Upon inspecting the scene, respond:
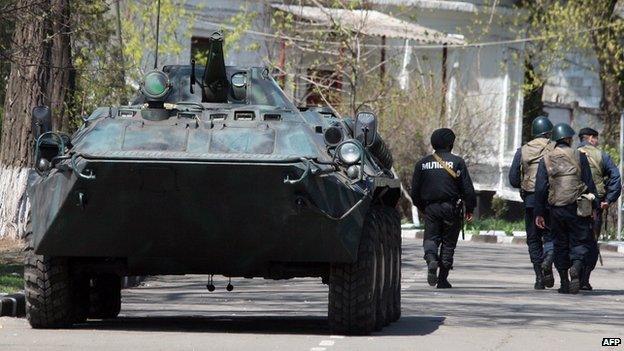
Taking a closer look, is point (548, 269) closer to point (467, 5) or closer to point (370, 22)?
point (370, 22)

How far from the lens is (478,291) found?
61.6ft

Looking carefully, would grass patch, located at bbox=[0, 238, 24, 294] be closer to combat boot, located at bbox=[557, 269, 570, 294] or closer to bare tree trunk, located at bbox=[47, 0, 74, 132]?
bare tree trunk, located at bbox=[47, 0, 74, 132]

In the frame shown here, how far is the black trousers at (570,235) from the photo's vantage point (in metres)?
18.6

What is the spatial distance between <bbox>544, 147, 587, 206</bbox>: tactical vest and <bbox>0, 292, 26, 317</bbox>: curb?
6269 millimetres

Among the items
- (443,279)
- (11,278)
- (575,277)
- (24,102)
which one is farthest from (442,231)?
(24,102)

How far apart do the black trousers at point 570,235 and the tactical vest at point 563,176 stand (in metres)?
0.10

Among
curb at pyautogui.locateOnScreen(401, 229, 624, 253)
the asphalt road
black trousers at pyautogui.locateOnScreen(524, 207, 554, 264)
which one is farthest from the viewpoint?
curb at pyautogui.locateOnScreen(401, 229, 624, 253)

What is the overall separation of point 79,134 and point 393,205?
9.85 ft

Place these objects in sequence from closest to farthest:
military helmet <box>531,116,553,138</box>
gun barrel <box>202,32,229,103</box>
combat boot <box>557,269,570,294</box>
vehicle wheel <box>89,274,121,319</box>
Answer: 1. gun barrel <box>202,32,229,103</box>
2. vehicle wheel <box>89,274,121,319</box>
3. combat boot <box>557,269,570,294</box>
4. military helmet <box>531,116,553,138</box>

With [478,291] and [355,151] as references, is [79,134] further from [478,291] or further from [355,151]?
[478,291]

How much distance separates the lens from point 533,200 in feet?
63.4

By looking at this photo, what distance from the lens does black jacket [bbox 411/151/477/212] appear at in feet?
61.8

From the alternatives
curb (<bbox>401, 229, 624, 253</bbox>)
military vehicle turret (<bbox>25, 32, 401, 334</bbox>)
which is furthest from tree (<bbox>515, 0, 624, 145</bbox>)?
military vehicle turret (<bbox>25, 32, 401, 334</bbox>)

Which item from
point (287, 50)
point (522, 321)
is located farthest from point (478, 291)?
point (287, 50)
